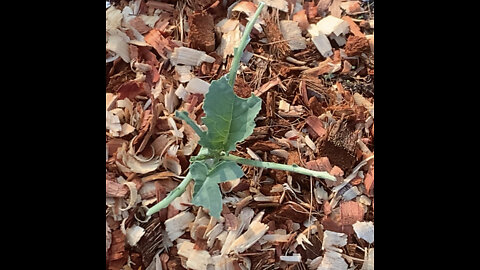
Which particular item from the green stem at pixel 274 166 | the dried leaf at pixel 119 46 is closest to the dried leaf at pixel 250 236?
the green stem at pixel 274 166

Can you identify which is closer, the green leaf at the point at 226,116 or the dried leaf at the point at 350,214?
the green leaf at the point at 226,116

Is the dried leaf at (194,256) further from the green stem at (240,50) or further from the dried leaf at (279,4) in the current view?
the dried leaf at (279,4)

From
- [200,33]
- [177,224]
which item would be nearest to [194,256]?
[177,224]

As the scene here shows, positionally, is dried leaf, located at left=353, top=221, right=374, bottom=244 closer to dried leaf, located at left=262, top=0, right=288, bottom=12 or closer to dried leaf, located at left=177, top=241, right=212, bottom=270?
dried leaf, located at left=177, top=241, right=212, bottom=270

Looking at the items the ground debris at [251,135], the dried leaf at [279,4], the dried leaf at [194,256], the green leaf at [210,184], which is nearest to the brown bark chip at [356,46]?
the ground debris at [251,135]

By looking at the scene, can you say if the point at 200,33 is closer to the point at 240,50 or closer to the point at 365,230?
the point at 240,50

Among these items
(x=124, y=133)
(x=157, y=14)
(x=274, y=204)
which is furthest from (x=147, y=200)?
(x=157, y=14)

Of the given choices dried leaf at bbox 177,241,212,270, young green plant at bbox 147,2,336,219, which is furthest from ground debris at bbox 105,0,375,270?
young green plant at bbox 147,2,336,219

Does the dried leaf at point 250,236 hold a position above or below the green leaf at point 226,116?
below

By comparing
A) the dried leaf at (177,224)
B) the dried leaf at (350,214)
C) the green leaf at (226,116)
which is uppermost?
the green leaf at (226,116)
